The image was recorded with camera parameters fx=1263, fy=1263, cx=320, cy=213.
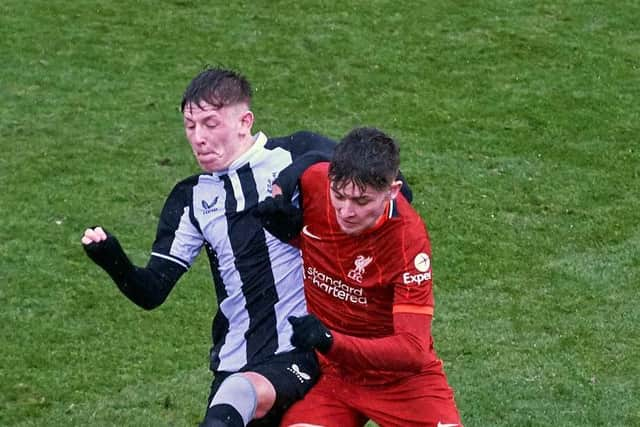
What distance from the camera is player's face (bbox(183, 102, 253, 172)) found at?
5.28 metres

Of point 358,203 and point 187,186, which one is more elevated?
point 358,203

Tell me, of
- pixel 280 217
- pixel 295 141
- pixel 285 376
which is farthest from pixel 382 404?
pixel 295 141

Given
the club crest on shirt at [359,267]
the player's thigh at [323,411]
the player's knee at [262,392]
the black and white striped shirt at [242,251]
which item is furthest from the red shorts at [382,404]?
the club crest on shirt at [359,267]

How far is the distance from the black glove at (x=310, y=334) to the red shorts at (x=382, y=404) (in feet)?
2.33

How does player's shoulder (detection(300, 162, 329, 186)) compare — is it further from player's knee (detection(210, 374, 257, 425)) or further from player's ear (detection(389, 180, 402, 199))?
player's knee (detection(210, 374, 257, 425))

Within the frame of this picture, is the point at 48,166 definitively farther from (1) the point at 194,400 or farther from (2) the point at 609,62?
(2) the point at 609,62

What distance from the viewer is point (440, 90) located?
11.8m

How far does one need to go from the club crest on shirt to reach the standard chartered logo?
5 cm

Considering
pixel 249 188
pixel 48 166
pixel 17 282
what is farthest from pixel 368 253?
pixel 48 166

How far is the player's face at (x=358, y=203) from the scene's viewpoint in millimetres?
4805

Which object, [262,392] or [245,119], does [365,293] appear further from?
[245,119]

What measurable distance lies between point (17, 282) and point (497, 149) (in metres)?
4.29

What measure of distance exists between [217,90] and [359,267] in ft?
3.18

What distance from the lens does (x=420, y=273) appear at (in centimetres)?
502
